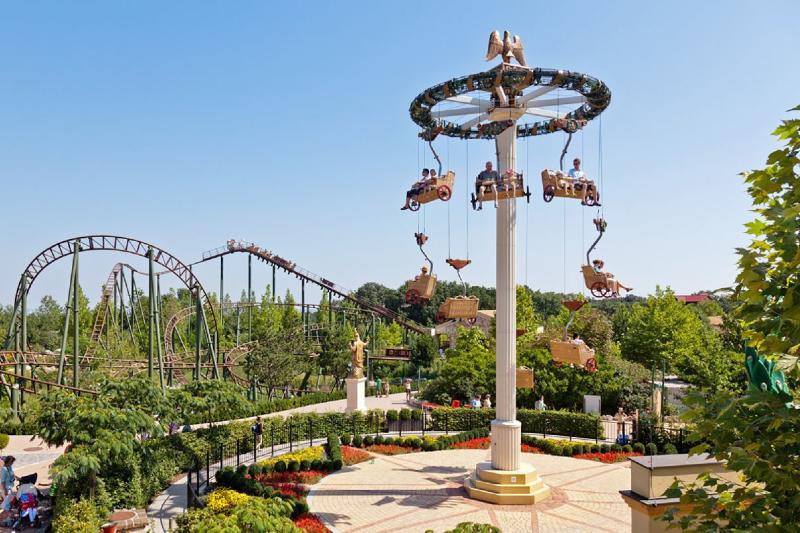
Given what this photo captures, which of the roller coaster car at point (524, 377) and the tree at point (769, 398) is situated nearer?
the tree at point (769, 398)

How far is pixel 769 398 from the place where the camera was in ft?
13.7

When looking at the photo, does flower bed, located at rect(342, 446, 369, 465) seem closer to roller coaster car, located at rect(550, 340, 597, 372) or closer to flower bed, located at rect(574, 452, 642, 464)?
flower bed, located at rect(574, 452, 642, 464)

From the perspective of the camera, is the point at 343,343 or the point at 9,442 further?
the point at 343,343

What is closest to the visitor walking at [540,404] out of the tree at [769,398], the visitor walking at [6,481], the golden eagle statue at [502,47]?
the golden eagle statue at [502,47]

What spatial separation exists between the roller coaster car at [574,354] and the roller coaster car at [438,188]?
494 cm

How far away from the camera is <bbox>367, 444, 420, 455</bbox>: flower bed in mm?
20625

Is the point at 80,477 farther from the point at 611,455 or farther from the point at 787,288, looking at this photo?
the point at 611,455

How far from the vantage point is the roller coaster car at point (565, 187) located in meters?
14.2

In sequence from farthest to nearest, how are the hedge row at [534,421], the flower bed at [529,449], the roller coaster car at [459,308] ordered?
the hedge row at [534,421]
the flower bed at [529,449]
the roller coaster car at [459,308]

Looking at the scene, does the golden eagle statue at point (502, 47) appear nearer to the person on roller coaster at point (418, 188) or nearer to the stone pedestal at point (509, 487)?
the person on roller coaster at point (418, 188)

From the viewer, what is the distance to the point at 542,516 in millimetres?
13930

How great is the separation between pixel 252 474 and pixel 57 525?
211 inches

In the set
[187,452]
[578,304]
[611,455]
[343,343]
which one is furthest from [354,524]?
[343,343]

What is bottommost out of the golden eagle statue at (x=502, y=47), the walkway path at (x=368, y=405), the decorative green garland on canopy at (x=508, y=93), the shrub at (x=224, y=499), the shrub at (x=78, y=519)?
the walkway path at (x=368, y=405)
